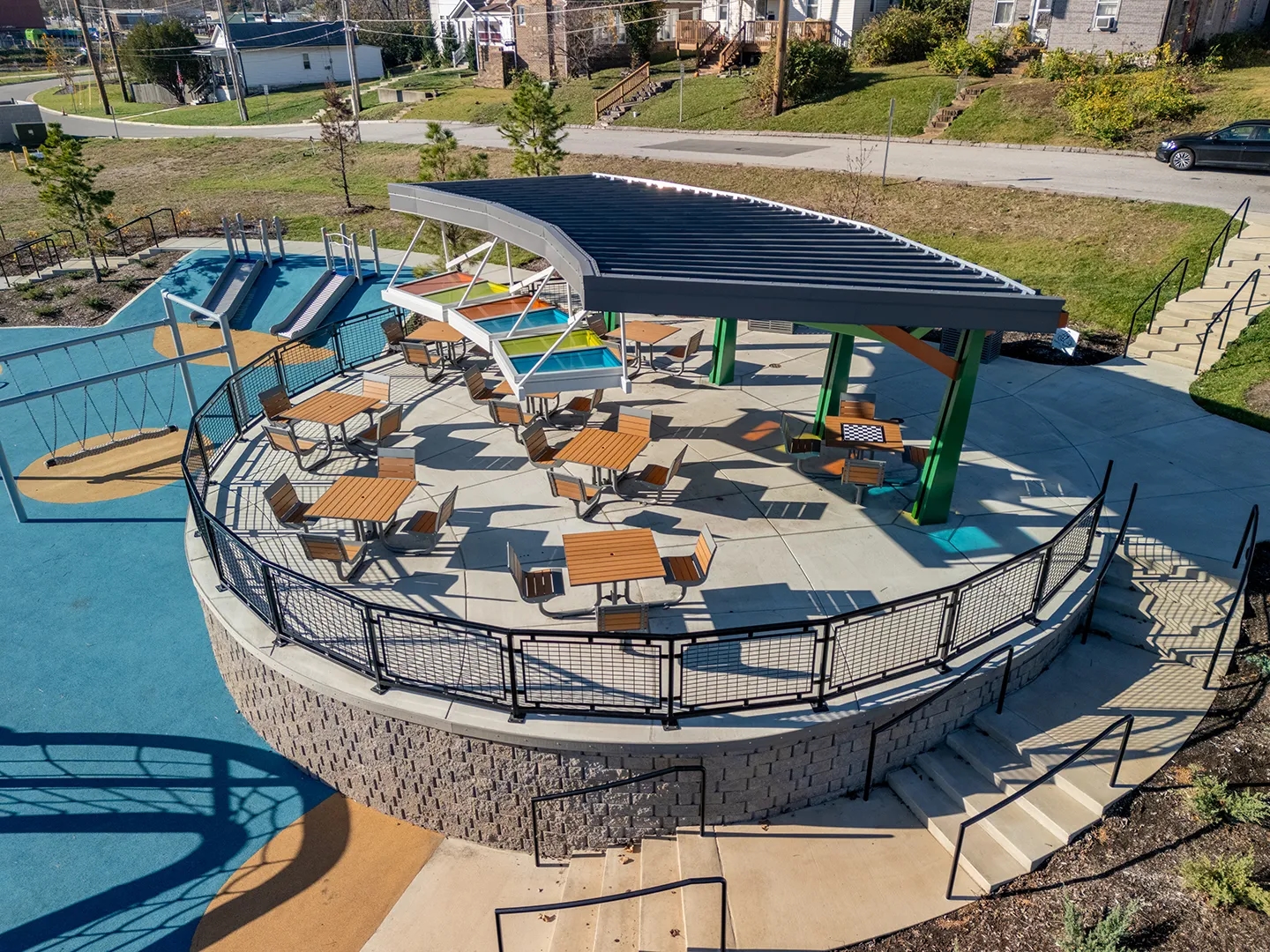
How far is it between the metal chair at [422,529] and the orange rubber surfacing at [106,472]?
6552 mm

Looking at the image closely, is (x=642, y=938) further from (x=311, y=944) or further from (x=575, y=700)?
(x=311, y=944)

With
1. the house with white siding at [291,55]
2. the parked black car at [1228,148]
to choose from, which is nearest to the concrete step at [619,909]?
the parked black car at [1228,148]

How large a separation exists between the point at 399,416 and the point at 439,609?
4.70 meters

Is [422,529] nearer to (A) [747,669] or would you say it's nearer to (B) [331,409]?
(B) [331,409]

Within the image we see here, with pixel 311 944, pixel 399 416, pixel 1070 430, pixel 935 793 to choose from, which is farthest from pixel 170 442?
pixel 1070 430

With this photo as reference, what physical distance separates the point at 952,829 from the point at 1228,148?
25169 millimetres

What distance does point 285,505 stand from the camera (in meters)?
10.3

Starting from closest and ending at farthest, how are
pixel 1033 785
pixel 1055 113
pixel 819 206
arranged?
1. pixel 1033 785
2. pixel 819 206
3. pixel 1055 113

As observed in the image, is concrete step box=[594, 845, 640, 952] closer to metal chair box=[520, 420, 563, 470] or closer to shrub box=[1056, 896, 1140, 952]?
shrub box=[1056, 896, 1140, 952]

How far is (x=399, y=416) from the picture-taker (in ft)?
42.3

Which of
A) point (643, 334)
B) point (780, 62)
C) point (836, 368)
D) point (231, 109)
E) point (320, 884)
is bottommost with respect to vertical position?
point (320, 884)

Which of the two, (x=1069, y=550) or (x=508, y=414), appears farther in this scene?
(x=508, y=414)

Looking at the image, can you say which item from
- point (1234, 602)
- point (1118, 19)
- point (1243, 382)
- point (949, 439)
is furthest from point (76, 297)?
point (1118, 19)

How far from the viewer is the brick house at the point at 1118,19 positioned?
1224 inches
